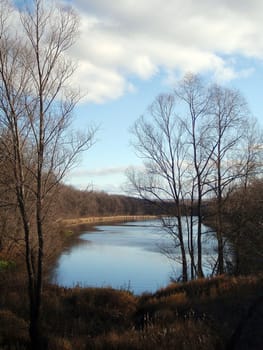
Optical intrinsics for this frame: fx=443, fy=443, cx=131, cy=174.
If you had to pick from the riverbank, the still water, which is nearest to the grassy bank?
the still water

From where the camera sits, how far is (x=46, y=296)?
39.6 feet

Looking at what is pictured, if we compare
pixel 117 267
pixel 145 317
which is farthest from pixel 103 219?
pixel 145 317

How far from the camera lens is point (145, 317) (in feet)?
29.2

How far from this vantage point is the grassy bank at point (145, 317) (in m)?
6.72

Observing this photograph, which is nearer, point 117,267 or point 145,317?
point 145,317

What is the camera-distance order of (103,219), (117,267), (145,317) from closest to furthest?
(145,317) → (117,267) → (103,219)

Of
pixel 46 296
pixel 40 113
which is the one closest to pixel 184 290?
pixel 46 296

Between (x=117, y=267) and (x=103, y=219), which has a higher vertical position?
(x=103, y=219)

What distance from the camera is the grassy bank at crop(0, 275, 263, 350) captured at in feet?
22.1

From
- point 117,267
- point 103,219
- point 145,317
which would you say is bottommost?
point 117,267

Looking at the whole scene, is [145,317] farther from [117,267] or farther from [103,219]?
[103,219]

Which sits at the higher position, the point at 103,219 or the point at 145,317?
the point at 103,219

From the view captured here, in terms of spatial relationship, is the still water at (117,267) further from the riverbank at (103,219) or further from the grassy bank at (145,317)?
the riverbank at (103,219)

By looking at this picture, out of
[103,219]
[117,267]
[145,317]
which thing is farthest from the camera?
[103,219]
